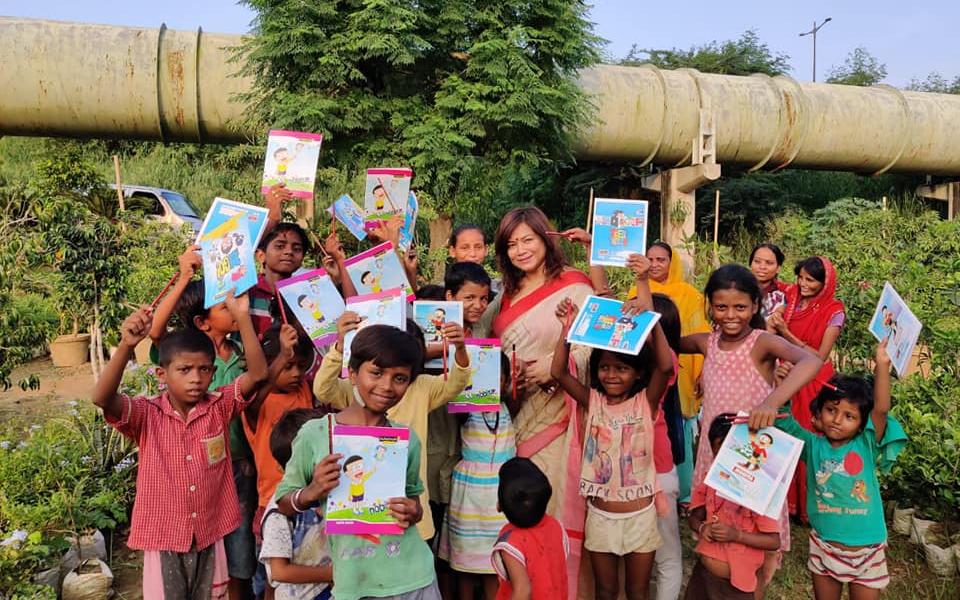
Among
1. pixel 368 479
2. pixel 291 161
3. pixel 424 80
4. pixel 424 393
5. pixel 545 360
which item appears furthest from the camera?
pixel 424 80

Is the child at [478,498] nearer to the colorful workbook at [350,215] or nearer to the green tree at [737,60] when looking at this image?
the colorful workbook at [350,215]

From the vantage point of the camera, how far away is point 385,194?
136 inches

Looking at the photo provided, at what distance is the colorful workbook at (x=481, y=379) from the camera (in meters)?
2.63

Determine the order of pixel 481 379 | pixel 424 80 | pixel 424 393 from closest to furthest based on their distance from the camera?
pixel 424 393 → pixel 481 379 → pixel 424 80

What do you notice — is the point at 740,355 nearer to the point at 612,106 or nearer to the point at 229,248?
the point at 229,248

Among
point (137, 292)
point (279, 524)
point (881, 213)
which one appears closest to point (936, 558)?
point (279, 524)

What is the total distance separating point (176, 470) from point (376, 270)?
1.08 meters

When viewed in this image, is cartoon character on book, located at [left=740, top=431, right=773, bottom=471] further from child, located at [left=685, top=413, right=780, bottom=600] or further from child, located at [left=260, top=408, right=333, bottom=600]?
child, located at [left=260, top=408, right=333, bottom=600]

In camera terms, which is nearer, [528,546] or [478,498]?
[528,546]

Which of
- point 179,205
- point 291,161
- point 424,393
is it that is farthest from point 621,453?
point 179,205

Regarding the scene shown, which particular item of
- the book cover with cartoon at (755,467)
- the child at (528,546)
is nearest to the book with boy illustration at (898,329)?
the book cover with cartoon at (755,467)

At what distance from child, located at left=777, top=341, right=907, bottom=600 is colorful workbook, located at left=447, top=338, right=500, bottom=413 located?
1.04m

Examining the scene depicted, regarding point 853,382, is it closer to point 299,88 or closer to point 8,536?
point 8,536

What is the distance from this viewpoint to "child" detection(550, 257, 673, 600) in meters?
2.65
